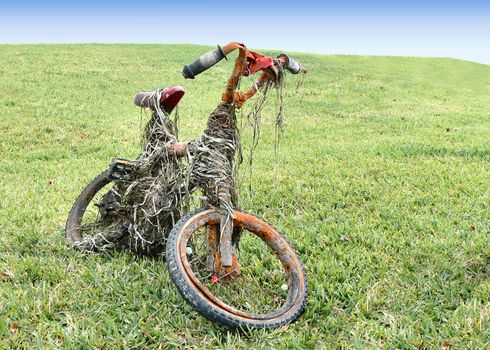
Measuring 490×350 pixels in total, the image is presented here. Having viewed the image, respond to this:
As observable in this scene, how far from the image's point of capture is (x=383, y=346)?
2.70m

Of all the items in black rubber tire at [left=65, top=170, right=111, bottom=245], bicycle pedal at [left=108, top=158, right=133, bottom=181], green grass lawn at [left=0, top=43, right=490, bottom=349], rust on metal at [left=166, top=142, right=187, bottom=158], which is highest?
rust on metal at [left=166, top=142, right=187, bottom=158]

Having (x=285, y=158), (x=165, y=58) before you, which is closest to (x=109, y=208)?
(x=285, y=158)

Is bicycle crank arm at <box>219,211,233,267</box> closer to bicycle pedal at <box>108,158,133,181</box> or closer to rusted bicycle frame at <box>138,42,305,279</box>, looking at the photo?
rusted bicycle frame at <box>138,42,305,279</box>

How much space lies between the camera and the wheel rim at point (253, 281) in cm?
279

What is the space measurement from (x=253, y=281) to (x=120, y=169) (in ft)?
4.12

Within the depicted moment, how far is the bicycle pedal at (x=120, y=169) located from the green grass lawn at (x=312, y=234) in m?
0.57

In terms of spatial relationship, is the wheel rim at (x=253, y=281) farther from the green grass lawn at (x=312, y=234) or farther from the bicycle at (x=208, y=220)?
the green grass lawn at (x=312, y=234)

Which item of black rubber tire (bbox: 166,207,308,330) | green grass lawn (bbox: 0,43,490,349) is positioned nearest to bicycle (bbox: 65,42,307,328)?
black rubber tire (bbox: 166,207,308,330)

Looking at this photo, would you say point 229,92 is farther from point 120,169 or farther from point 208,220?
point 120,169

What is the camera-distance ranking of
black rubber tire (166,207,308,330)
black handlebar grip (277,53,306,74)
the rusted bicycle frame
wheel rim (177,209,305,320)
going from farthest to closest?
black handlebar grip (277,53,306,74) < the rusted bicycle frame < wheel rim (177,209,305,320) < black rubber tire (166,207,308,330)

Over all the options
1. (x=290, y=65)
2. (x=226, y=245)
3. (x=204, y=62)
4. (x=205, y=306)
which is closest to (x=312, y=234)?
(x=226, y=245)

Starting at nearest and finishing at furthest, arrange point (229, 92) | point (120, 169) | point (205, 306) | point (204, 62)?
point (205, 306) < point (204, 62) < point (229, 92) < point (120, 169)

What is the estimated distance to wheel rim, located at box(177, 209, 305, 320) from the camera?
9.16 feet

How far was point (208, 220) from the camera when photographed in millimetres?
3053
